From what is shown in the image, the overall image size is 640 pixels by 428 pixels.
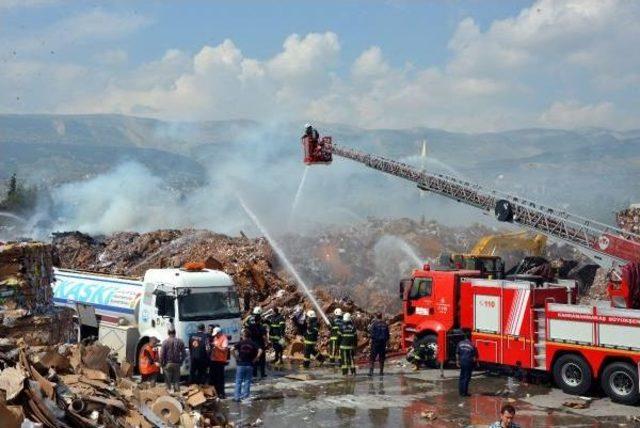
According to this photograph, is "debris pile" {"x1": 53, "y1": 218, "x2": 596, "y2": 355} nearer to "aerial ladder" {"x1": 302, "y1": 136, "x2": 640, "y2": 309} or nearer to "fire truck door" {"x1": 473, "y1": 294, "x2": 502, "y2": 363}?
"fire truck door" {"x1": 473, "y1": 294, "x2": 502, "y2": 363}

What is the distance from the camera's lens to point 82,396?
32.5 feet

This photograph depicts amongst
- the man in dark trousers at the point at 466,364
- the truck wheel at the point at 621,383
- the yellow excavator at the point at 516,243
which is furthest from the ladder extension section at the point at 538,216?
the yellow excavator at the point at 516,243

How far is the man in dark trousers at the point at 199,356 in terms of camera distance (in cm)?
1471

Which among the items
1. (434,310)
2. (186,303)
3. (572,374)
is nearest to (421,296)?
(434,310)

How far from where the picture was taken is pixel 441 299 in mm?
18469

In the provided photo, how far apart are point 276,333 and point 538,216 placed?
7588mm

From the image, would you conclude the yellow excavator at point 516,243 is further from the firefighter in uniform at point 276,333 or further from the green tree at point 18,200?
the green tree at point 18,200

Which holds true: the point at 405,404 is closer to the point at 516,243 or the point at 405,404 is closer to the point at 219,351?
the point at 219,351

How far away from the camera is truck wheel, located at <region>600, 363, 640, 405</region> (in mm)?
14367

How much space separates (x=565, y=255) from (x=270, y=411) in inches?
952

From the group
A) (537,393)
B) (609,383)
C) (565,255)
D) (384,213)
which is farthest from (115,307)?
(384,213)

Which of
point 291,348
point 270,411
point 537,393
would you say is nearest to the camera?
point 270,411

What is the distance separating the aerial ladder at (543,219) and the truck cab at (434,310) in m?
2.25

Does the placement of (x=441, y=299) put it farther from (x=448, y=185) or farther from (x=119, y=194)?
(x=119, y=194)
